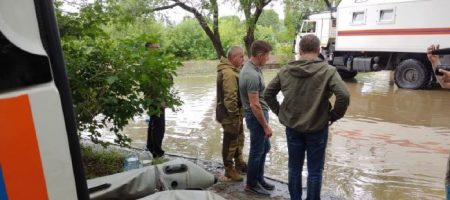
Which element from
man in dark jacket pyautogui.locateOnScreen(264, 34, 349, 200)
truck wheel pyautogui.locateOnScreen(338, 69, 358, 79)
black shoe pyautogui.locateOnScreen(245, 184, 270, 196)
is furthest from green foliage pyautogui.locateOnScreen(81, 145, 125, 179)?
truck wheel pyautogui.locateOnScreen(338, 69, 358, 79)

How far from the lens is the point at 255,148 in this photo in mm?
4648

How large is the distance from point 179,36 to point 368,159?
937 inches

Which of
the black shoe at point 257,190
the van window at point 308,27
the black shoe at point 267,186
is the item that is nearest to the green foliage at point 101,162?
the black shoe at point 257,190

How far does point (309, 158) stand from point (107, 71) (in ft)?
7.43

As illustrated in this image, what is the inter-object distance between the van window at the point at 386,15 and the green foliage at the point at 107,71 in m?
11.7

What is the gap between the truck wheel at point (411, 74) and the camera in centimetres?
1412

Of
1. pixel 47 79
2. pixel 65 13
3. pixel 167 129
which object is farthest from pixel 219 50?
pixel 47 79

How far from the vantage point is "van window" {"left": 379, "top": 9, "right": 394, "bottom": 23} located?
48.2 ft

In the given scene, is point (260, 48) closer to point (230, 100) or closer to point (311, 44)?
point (230, 100)

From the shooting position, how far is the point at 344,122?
9141 mm

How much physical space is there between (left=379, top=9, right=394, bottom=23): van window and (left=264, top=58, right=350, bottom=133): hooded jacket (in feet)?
40.0

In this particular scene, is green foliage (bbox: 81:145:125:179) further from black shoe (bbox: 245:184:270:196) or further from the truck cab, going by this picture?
the truck cab

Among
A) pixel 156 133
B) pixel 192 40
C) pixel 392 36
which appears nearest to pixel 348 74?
pixel 392 36

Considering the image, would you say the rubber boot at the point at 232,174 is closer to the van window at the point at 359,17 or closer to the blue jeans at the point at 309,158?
the blue jeans at the point at 309,158
